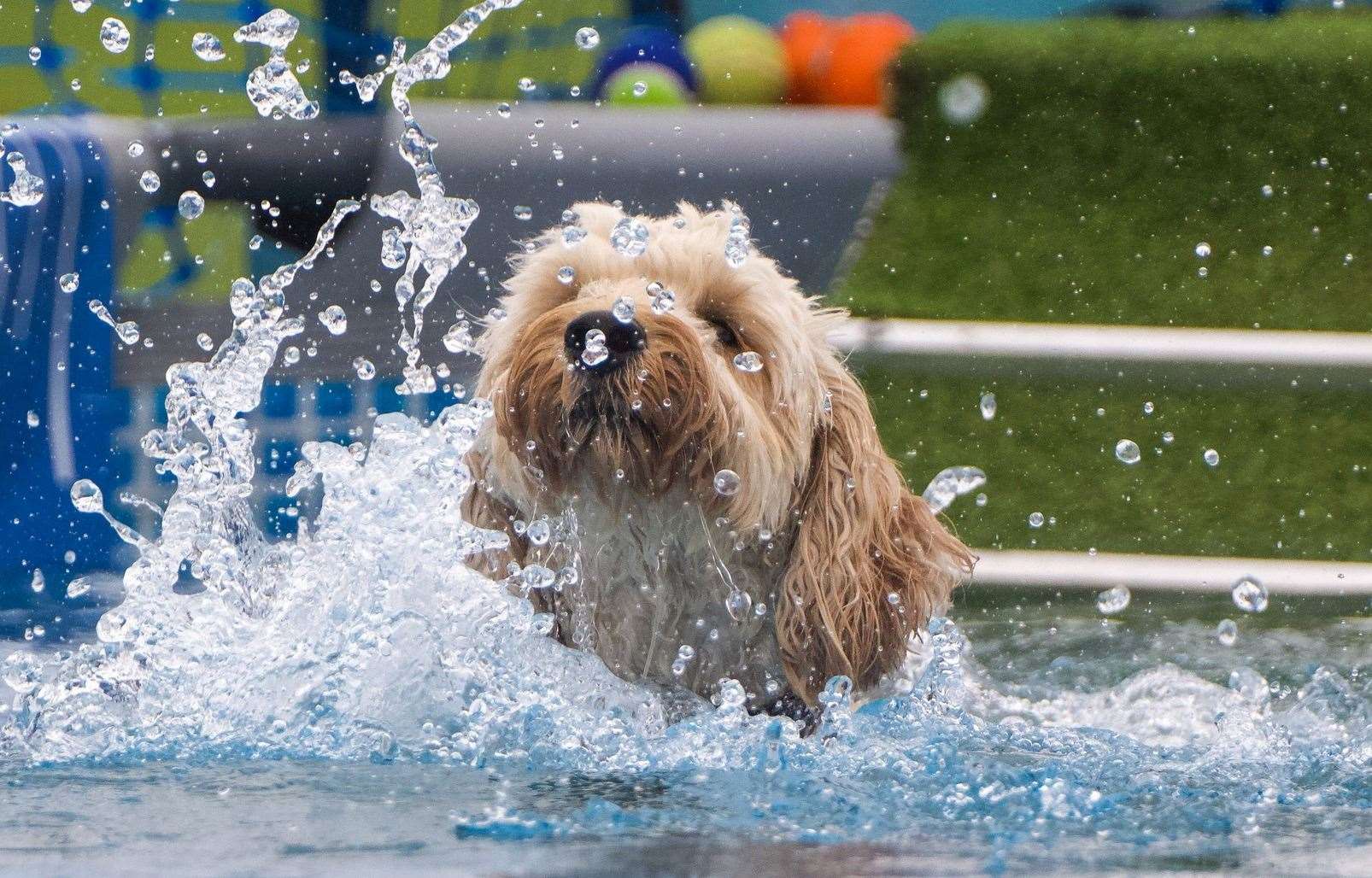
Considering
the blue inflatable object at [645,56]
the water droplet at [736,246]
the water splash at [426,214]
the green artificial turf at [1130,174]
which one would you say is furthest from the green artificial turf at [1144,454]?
the blue inflatable object at [645,56]

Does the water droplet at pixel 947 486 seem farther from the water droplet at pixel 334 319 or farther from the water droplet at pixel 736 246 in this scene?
the water droplet at pixel 334 319

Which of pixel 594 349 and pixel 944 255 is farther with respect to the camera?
pixel 944 255

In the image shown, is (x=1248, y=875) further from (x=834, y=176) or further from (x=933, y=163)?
(x=933, y=163)

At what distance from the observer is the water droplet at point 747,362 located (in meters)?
3.36

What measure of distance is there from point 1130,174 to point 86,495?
468 cm

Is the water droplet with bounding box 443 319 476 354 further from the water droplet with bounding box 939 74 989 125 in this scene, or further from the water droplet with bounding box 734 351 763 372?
the water droplet with bounding box 939 74 989 125

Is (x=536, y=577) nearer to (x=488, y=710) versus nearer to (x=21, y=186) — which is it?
(x=488, y=710)

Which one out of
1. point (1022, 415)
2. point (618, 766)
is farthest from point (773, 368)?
point (1022, 415)

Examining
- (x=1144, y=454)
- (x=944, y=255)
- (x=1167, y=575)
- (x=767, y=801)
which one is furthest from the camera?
(x=944, y=255)

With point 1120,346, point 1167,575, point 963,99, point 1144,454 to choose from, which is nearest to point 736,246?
point 1167,575

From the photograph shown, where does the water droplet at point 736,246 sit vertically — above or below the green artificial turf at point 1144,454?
above

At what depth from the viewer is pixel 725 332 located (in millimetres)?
3424

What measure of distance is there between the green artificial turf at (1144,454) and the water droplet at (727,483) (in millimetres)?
2986

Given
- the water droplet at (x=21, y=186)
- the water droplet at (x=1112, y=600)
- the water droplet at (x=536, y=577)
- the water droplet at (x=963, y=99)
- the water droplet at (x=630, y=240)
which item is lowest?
the water droplet at (x=1112, y=600)
